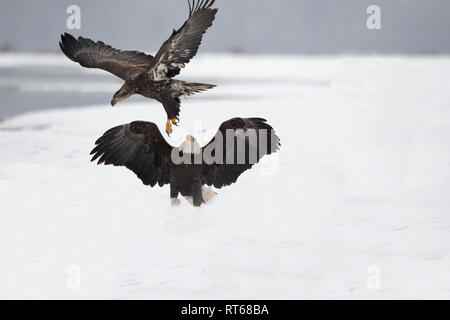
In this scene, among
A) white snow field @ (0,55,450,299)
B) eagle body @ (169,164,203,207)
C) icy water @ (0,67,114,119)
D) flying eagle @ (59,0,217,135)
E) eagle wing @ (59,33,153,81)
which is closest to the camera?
white snow field @ (0,55,450,299)

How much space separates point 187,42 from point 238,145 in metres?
0.84

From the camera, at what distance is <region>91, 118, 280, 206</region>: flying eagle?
16.5 ft

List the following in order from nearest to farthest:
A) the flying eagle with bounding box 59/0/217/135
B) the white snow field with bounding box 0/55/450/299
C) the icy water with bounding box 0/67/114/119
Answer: the white snow field with bounding box 0/55/450/299 < the flying eagle with bounding box 59/0/217/135 < the icy water with bounding box 0/67/114/119

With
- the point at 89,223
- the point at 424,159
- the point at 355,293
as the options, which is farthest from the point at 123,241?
the point at 424,159

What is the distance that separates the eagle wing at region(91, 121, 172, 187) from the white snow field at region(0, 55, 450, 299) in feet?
0.80

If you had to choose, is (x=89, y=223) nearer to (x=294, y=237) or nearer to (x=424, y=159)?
(x=294, y=237)

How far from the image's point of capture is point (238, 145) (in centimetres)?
511

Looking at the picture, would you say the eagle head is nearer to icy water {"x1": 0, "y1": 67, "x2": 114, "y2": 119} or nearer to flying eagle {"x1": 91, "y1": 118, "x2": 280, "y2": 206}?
flying eagle {"x1": 91, "y1": 118, "x2": 280, "y2": 206}

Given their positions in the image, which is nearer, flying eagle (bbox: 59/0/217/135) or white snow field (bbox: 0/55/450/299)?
white snow field (bbox: 0/55/450/299)

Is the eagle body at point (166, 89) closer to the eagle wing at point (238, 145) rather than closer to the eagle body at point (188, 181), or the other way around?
the eagle wing at point (238, 145)

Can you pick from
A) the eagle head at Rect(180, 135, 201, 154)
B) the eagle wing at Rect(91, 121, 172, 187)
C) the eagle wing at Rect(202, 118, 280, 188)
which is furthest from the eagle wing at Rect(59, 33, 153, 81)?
the eagle wing at Rect(202, 118, 280, 188)

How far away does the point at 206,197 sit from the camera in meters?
5.66

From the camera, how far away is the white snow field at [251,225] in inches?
170

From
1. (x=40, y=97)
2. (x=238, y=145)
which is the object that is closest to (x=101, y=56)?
(x=238, y=145)
